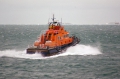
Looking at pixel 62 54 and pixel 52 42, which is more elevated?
pixel 52 42

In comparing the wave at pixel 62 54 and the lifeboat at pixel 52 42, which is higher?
the lifeboat at pixel 52 42

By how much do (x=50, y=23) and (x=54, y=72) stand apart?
50.6ft

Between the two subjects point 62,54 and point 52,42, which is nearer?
point 52,42

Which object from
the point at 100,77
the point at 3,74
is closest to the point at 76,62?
the point at 100,77

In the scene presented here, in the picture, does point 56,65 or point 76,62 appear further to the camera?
point 76,62

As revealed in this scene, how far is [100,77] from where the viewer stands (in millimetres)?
27156

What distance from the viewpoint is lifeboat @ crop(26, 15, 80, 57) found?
37.0m

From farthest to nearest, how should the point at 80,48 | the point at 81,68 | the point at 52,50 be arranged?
1. the point at 80,48
2. the point at 52,50
3. the point at 81,68

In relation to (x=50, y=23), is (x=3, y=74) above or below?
below

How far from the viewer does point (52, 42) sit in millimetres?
39094

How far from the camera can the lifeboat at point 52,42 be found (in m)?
37.0

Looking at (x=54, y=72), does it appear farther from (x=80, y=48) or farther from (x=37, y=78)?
(x=80, y=48)

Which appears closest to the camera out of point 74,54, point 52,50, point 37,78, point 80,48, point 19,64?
point 37,78

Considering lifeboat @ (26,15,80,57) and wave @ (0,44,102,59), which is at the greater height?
lifeboat @ (26,15,80,57)
